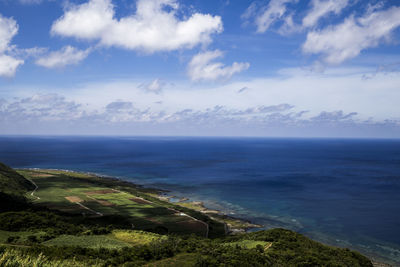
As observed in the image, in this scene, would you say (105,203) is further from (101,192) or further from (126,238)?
(126,238)

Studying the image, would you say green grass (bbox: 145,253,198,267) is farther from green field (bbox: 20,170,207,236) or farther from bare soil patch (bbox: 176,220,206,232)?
bare soil patch (bbox: 176,220,206,232)

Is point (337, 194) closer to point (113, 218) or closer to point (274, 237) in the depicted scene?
point (274, 237)

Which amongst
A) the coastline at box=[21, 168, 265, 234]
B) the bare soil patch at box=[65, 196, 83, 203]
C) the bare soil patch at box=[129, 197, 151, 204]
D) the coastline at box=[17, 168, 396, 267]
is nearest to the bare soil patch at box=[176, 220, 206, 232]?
the coastline at box=[17, 168, 396, 267]

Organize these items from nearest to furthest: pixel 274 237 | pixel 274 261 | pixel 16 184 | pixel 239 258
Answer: pixel 239 258 → pixel 274 261 → pixel 274 237 → pixel 16 184

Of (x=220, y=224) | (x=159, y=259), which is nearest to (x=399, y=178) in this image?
(x=220, y=224)

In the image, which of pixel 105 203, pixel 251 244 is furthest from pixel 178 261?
pixel 105 203

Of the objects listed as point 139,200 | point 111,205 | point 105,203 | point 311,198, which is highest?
point 105,203

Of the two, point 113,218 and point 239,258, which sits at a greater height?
point 239,258

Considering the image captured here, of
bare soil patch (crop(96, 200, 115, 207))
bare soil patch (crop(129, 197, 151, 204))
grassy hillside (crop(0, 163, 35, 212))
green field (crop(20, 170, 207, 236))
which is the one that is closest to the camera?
grassy hillside (crop(0, 163, 35, 212))
